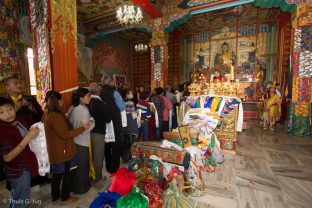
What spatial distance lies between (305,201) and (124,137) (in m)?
3.22

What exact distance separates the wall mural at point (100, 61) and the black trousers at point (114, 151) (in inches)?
271

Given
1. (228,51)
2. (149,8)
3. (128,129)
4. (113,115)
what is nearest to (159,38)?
(149,8)

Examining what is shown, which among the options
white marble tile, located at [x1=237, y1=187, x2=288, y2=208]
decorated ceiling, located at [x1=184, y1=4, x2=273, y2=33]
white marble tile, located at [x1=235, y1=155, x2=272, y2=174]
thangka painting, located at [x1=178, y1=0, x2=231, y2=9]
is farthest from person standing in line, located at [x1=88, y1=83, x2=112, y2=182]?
decorated ceiling, located at [x1=184, y1=4, x2=273, y2=33]

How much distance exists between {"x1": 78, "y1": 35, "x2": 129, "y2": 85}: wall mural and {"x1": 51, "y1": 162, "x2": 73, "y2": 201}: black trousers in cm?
777

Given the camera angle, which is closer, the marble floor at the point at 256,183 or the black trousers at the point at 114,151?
the marble floor at the point at 256,183

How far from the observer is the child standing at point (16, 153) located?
5.41 feet

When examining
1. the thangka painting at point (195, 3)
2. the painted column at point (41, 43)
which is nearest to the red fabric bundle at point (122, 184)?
the painted column at point (41, 43)

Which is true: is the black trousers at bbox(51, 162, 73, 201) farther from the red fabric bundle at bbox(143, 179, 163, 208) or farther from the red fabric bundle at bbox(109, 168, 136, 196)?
the red fabric bundle at bbox(143, 179, 163, 208)

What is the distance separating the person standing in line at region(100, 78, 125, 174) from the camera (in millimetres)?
3152

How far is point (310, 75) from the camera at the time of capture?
5367 mm

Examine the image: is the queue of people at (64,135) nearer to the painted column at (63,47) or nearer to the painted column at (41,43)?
the painted column at (41,43)

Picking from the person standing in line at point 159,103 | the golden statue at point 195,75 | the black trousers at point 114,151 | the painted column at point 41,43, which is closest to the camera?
the painted column at point 41,43

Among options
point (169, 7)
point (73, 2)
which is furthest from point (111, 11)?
point (73, 2)

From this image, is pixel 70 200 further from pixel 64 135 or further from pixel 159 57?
pixel 159 57
